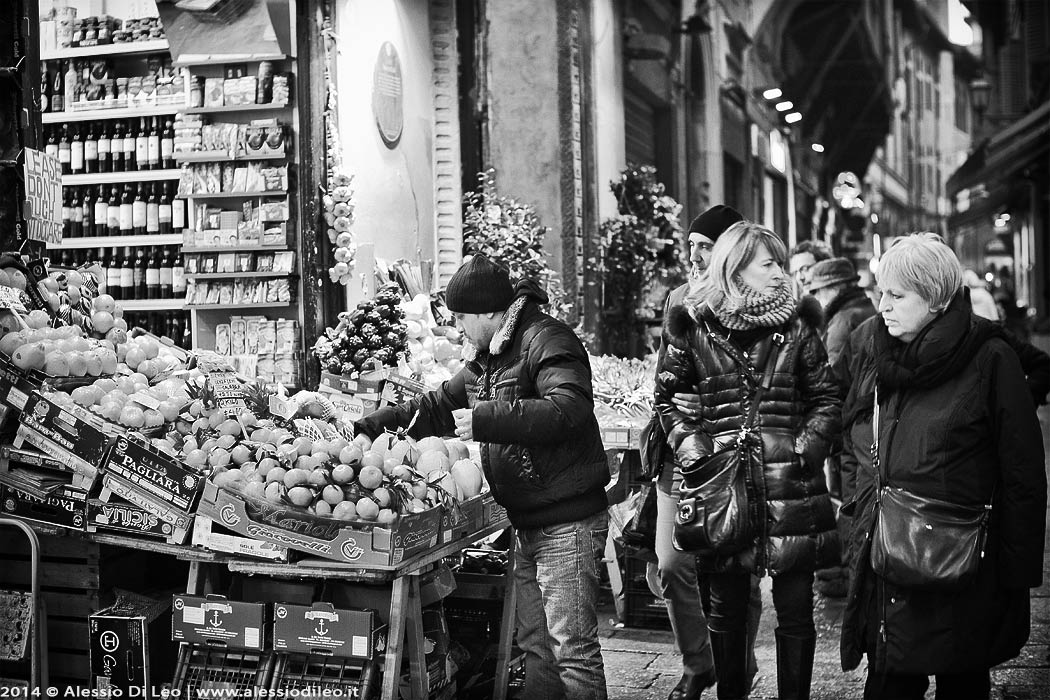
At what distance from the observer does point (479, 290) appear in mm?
3939

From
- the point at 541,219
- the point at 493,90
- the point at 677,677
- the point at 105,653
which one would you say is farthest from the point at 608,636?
the point at 493,90

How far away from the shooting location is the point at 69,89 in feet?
28.3

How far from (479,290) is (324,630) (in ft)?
4.07

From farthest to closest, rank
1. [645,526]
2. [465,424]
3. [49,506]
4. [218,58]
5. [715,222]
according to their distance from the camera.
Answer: [218,58] < [715,222] < [645,526] < [49,506] < [465,424]

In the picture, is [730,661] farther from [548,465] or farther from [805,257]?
[805,257]

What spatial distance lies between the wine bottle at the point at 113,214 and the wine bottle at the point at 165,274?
14.7 inches

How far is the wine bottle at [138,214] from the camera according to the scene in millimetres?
8516

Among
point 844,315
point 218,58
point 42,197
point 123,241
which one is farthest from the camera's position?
point 123,241

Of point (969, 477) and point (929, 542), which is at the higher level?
point (969, 477)

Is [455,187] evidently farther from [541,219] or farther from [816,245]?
[816,245]

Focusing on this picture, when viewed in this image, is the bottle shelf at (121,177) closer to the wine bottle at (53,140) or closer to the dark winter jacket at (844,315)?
the wine bottle at (53,140)

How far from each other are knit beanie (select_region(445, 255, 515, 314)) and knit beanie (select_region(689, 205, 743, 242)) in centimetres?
138

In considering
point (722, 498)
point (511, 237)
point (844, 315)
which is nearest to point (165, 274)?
point (511, 237)

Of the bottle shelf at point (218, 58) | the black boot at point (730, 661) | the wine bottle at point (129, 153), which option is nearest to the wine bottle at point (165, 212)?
the wine bottle at point (129, 153)
